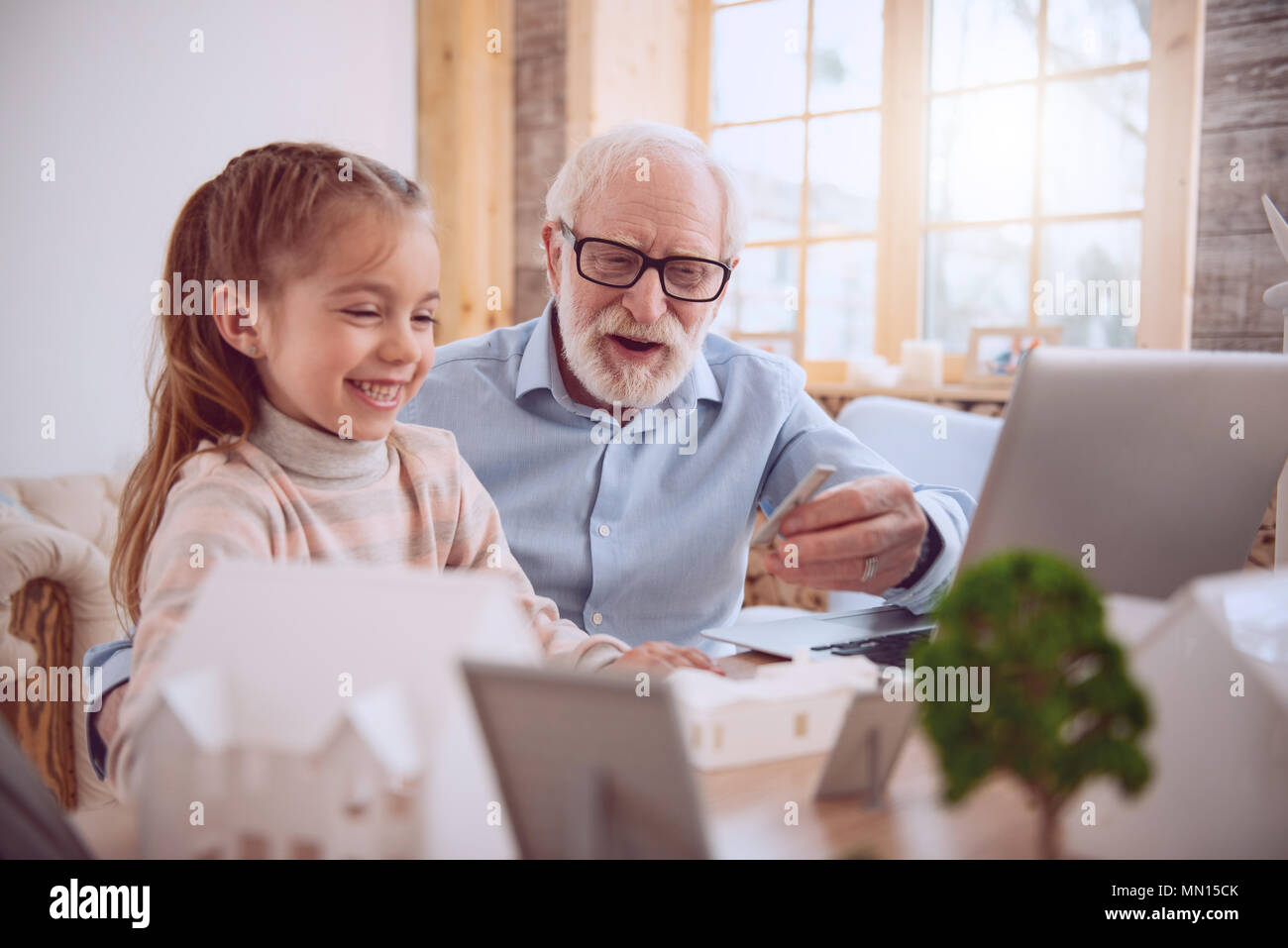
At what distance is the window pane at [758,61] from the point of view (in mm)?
3922

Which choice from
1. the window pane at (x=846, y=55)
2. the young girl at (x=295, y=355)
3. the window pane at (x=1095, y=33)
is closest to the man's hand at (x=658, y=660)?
the young girl at (x=295, y=355)

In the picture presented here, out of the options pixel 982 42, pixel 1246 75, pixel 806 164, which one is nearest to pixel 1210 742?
pixel 1246 75

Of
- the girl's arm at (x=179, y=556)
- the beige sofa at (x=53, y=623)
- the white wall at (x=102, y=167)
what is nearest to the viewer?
the girl's arm at (x=179, y=556)

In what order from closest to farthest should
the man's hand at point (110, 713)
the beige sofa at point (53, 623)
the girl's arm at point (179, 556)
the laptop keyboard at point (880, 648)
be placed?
1. the girl's arm at point (179, 556)
2. the man's hand at point (110, 713)
3. the laptop keyboard at point (880, 648)
4. the beige sofa at point (53, 623)

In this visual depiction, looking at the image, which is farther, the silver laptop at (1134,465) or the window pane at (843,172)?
the window pane at (843,172)

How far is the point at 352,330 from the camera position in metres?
0.97

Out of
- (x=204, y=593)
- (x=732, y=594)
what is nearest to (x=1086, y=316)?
(x=732, y=594)

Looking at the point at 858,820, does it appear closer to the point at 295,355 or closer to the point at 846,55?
the point at 295,355

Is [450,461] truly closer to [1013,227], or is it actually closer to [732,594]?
[732,594]

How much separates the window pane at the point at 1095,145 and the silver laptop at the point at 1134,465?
2530mm

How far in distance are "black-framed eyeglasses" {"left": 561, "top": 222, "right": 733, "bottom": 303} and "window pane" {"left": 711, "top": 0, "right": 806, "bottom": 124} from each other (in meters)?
2.50

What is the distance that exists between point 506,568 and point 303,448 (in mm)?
323

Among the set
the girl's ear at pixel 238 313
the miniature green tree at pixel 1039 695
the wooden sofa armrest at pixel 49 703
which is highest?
the girl's ear at pixel 238 313

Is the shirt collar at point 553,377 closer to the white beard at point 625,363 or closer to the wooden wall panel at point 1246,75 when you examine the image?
the white beard at point 625,363
